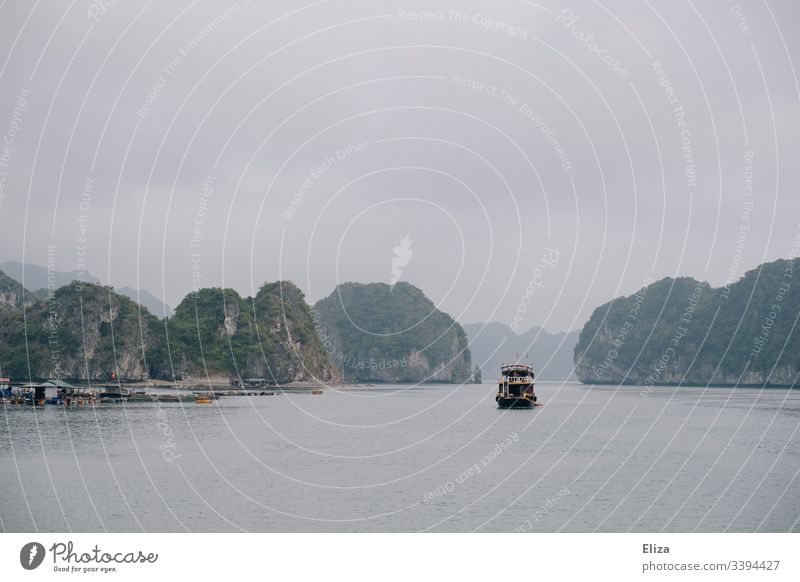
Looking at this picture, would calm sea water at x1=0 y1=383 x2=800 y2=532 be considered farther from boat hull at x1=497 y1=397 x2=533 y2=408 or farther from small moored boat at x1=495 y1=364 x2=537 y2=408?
boat hull at x1=497 y1=397 x2=533 y2=408

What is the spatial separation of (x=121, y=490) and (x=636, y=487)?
33977 mm

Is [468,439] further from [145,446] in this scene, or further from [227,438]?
[145,446]

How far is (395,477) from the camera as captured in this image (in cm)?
5769

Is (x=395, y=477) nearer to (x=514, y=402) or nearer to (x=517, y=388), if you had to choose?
(x=517, y=388)

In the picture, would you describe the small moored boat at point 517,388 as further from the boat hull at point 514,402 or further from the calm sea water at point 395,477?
the calm sea water at point 395,477

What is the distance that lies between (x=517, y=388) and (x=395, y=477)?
296ft

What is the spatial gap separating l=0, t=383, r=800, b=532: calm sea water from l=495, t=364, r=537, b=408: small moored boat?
34810 millimetres

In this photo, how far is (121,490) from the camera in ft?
162

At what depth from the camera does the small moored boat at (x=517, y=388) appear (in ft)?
466

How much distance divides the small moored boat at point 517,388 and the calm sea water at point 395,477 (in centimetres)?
3481

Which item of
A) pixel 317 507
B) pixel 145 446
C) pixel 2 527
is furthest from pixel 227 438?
pixel 2 527

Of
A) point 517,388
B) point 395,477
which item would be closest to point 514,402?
point 517,388

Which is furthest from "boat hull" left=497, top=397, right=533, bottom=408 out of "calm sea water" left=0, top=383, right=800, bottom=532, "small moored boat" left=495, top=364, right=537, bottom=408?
"calm sea water" left=0, top=383, right=800, bottom=532

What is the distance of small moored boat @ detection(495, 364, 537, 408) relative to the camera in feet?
466
